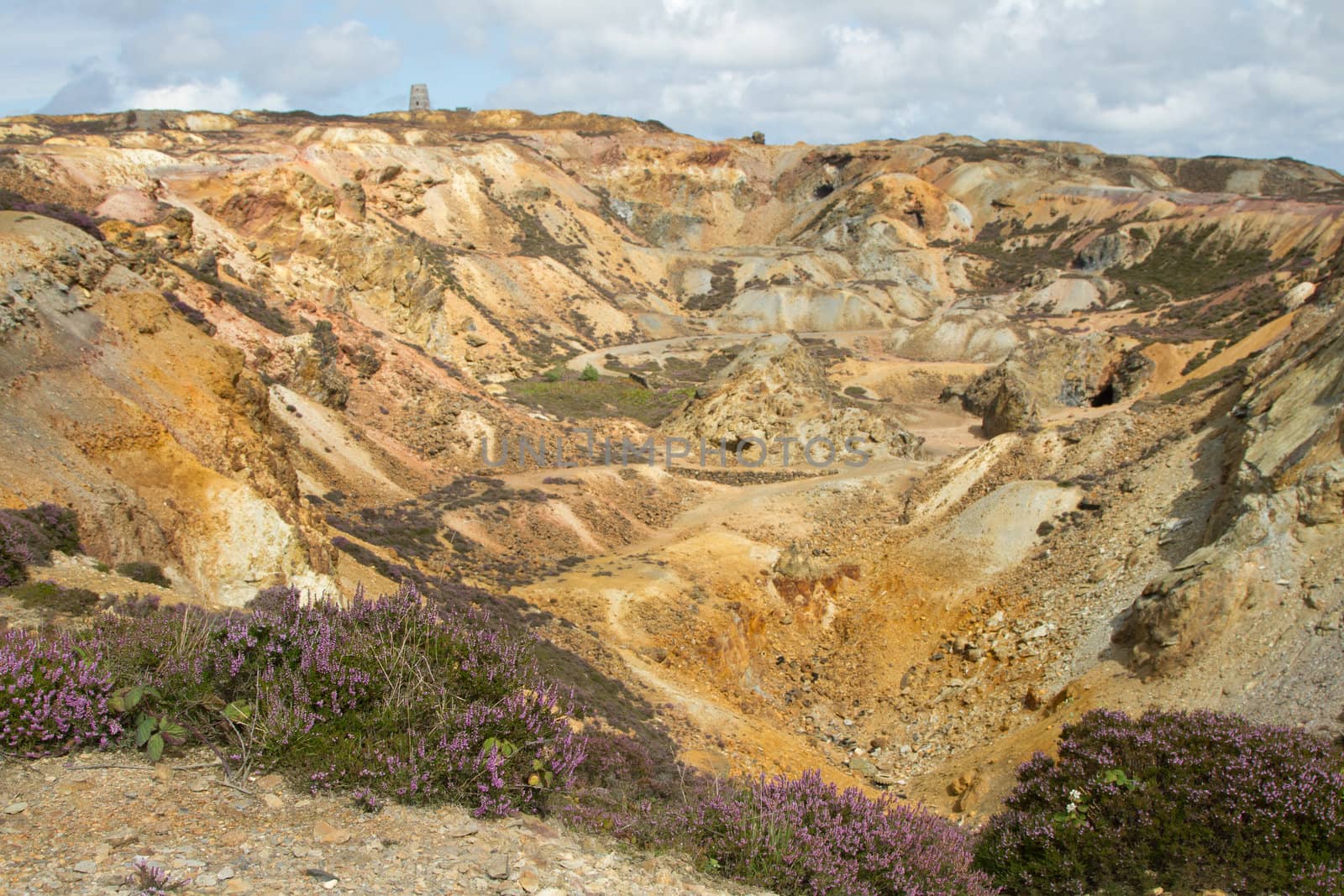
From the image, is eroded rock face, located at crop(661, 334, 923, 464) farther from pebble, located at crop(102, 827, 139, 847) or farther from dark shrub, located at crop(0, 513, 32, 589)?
pebble, located at crop(102, 827, 139, 847)

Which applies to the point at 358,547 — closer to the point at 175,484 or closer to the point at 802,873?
the point at 175,484

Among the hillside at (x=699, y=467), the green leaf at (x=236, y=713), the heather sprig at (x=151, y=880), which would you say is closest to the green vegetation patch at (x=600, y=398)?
the hillside at (x=699, y=467)

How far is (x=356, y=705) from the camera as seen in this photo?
584 centimetres

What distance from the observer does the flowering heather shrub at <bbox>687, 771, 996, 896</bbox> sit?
5.77m

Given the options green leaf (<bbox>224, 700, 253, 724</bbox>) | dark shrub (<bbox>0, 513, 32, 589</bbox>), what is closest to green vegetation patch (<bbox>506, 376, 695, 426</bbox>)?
dark shrub (<bbox>0, 513, 32, 589</bbox>)

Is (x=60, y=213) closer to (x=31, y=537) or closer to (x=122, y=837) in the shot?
(x=31, y=537)

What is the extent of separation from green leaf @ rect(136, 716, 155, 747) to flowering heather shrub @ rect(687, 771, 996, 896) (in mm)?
3526

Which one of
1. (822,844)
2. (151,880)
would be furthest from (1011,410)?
(151,880)

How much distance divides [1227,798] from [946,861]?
316cm

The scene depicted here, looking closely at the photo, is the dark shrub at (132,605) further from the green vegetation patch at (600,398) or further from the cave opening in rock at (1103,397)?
the cave opening in rock at (1103,397)

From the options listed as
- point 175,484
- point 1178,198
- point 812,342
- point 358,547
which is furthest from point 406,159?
point 1178,198

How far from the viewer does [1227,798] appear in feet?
25.6

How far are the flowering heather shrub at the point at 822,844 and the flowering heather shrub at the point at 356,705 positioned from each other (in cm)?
120

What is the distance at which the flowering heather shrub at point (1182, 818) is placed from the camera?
7406 mm
